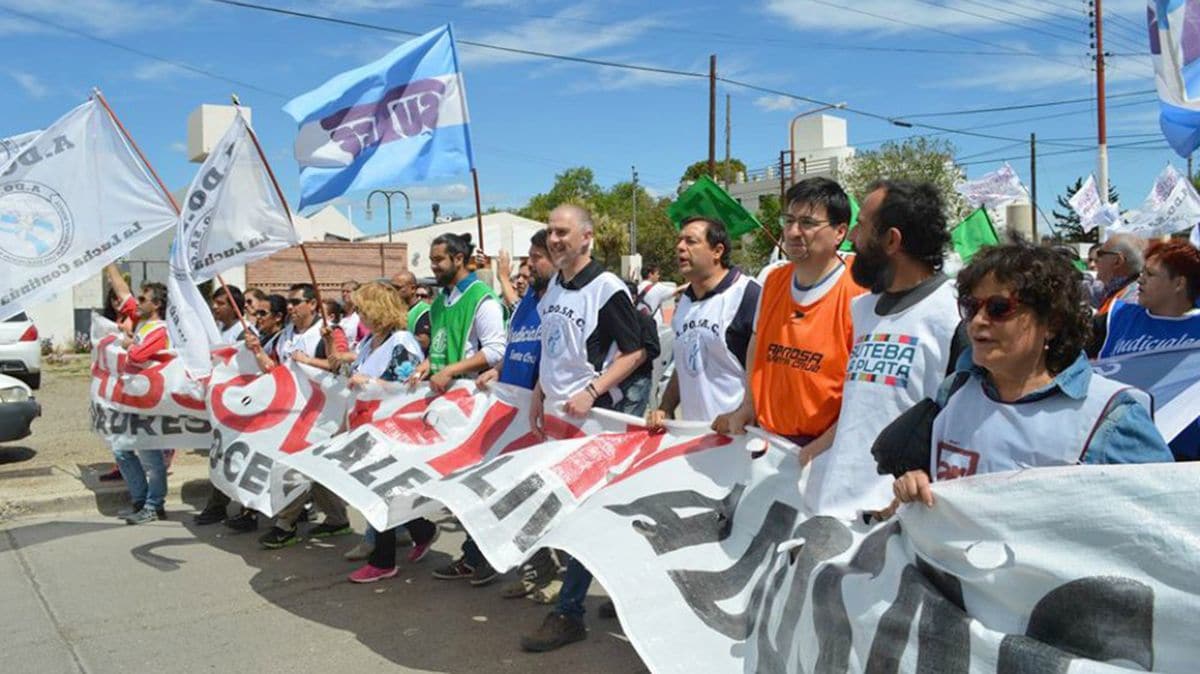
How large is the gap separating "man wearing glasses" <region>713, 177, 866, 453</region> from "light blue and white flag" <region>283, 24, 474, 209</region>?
12.3 feet

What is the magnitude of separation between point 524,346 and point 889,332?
2.81m

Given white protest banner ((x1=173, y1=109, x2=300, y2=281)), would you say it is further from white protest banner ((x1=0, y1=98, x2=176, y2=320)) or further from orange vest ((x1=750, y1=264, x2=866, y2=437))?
orange vest ((x1=750, y1=264, x2=866, y2=437))

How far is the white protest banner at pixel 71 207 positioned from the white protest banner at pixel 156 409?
1.07 meters

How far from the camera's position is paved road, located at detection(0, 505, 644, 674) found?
470cm

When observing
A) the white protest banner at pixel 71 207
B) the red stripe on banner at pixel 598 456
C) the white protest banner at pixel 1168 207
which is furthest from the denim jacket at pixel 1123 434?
the white protest banner at pixel 1168 207

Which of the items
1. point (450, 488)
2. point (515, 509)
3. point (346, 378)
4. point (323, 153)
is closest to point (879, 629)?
point (515, 509)

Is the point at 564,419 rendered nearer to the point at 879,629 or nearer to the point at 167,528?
the point at 879,629

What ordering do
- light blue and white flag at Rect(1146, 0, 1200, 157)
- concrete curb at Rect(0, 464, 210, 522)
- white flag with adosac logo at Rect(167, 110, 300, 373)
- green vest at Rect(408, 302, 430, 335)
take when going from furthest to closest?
concrete curb at Rect(0, 464, 210, 522) < green vest at Rect(408, 302, 430, 335) < white flag with adosac logo at Rect(167, 110, 300, 373) < light blue and white flag at Rect(1146, 0, 1200, 157)

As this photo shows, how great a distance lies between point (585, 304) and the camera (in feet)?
16.7

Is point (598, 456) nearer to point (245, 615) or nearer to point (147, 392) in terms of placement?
point (245, 615)

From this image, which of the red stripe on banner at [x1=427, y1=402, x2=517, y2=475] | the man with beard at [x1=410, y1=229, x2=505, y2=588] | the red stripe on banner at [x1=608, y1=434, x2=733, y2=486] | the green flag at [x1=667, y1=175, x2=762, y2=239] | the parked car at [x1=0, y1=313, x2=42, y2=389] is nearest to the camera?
the red stripe on banner at [x1=608, y1=434, x2=733, y2=486]

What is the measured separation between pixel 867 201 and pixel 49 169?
5710 millimetres

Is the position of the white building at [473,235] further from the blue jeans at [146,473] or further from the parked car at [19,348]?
the blue jeans at [146,473]

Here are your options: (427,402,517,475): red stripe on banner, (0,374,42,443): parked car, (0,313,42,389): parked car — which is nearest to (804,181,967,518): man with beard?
(427,402,517,475): red stripe on banner
